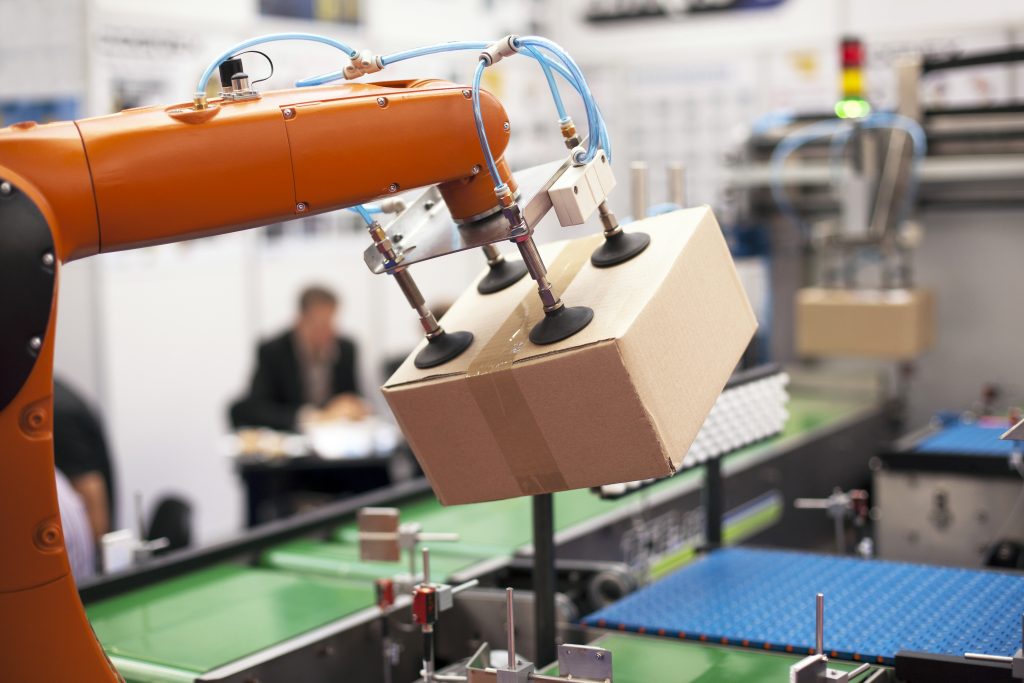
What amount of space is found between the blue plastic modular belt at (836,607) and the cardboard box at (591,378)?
43 centimetres

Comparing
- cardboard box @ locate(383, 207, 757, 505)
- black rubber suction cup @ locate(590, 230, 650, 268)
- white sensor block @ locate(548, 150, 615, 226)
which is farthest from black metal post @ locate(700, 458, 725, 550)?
white sensor block @ locate(548, 150, 615, 226)

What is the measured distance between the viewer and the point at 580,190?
4.05ft

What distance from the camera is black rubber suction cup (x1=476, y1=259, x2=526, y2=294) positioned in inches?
58.6

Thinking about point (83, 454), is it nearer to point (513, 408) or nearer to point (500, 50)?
point (513, 408)

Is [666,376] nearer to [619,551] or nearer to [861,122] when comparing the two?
[619,551]

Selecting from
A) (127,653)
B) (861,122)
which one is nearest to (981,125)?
(861,122)

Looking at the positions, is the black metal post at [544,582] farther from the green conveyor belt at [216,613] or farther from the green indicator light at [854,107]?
the green indicator light at [854,107]

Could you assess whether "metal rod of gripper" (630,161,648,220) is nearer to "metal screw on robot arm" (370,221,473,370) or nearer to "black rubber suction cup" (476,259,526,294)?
"black rubber suction cup" (476,259,526,294)

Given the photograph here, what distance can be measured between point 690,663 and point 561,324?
0.55m

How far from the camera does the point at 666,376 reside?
1.25 m

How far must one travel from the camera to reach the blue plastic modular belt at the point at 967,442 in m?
2.63

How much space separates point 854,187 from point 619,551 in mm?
1568

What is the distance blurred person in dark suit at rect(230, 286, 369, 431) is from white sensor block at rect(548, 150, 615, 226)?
340cm

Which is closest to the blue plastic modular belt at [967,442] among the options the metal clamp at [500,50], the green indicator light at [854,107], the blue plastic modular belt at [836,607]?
the blue plastic modular belt at [836,607]
